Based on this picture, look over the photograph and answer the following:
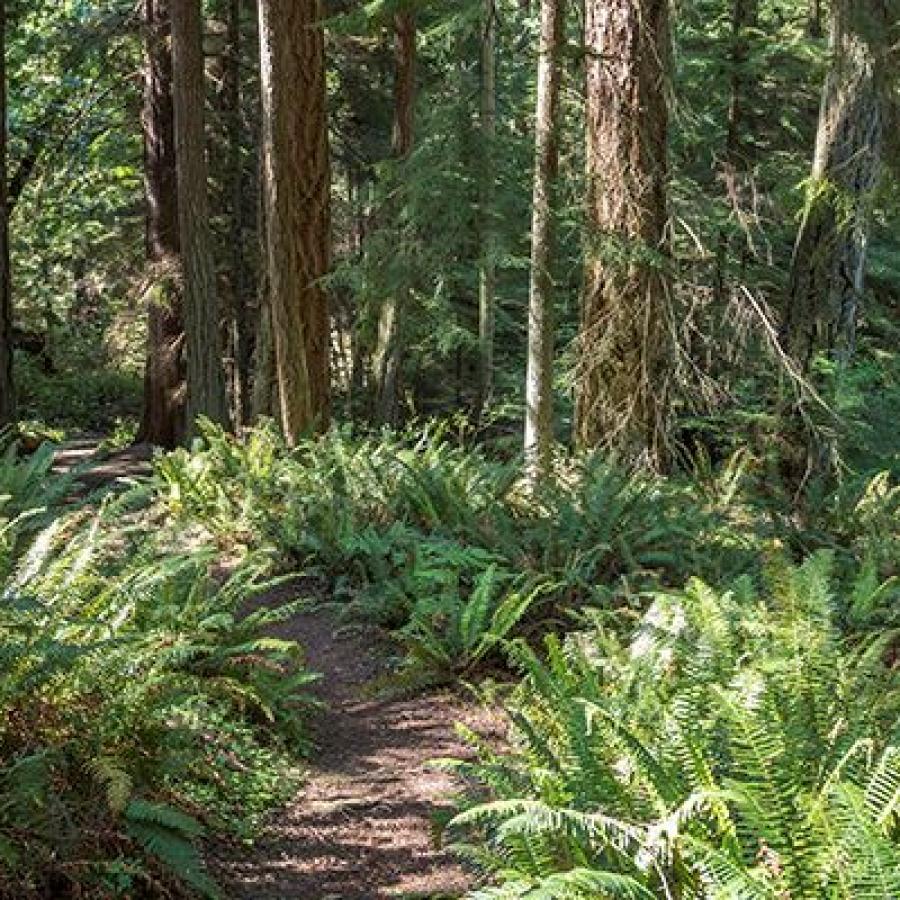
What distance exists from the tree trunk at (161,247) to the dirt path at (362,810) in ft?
28.9

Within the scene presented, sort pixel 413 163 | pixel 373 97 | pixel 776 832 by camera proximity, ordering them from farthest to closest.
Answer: pixel 373 97 → pixel 413 163 → pixel 776 832

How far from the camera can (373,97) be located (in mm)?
18109

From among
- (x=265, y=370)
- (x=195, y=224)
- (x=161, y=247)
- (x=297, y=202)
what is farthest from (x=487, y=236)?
(x=161, y=247)

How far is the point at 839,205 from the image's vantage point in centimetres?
908

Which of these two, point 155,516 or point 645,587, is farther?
point 155,516

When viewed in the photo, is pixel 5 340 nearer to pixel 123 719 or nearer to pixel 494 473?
pixel 494 473

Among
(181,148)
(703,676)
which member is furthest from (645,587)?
(181,148)

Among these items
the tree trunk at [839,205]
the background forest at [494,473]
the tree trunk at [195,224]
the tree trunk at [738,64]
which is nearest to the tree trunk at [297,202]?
the background forest at [494,473]

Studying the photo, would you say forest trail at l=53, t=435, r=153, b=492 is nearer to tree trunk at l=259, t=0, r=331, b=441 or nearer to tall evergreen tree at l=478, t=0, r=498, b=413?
tree trunk at l=259, t=0, r=331, b=441

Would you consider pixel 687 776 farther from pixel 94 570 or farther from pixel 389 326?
pixel 389 326

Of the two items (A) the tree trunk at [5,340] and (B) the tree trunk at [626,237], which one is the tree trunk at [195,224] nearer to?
(A) the tree trunk at [5,340]

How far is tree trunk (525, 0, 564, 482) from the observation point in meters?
7.76

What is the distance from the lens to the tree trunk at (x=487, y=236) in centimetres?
1266

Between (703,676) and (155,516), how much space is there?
A: 6.87 metres
